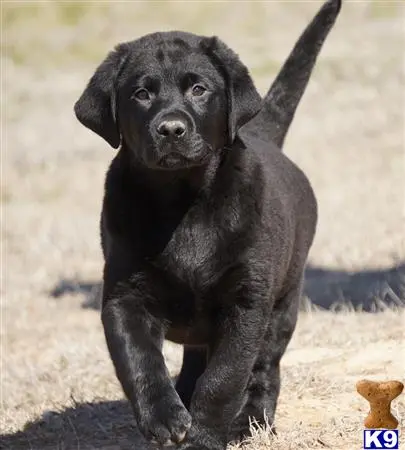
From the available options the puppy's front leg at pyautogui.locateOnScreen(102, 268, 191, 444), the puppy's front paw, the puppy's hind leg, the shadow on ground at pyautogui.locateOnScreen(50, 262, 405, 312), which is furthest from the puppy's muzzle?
the shadow on ground at pyautogui.locateOnScreen(50, 262, 405, 312)

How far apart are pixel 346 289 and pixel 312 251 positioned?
153 centimetres

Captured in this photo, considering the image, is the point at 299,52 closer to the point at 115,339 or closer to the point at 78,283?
the point at 115,339

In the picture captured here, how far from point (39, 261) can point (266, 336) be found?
5.96 m

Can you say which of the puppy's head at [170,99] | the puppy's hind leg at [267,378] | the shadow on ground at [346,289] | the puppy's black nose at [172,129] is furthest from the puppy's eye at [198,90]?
the shadow on ground at [346,289]

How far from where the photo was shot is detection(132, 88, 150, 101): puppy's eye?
483 cm

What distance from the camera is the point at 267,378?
5.30m

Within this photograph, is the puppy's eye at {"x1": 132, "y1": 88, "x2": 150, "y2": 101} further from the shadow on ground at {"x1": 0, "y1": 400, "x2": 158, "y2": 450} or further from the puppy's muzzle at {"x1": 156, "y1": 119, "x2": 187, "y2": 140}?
the shadow on ground at {"x1": 0, "y1": 400, "x2": 158, "y2": 450}

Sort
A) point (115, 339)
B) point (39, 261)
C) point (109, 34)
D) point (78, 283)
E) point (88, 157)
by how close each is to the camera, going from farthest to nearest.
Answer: point (109, 34), point (88, 157), point (39, 261), point (78, 283), point (115, 339)

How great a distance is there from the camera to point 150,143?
4594mm

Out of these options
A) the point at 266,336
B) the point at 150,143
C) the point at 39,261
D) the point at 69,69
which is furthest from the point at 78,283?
the point at 69,69

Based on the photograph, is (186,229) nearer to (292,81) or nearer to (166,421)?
(166,421)

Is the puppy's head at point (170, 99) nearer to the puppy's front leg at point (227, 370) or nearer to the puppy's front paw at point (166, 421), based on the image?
the puppy's front leg at point (227, 370)

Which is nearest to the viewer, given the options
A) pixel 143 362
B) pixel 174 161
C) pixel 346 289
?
pixel 143 362

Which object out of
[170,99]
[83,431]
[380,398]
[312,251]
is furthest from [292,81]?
[312,251]
